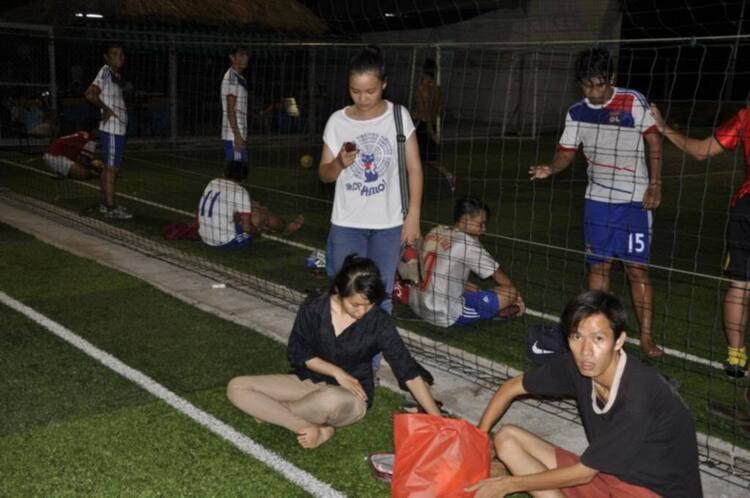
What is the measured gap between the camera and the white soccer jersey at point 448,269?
222 inches

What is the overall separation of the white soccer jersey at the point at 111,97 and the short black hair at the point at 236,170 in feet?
6.70

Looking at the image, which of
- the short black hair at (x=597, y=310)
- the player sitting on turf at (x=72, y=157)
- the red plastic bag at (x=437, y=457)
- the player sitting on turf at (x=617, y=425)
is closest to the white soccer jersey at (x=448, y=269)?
the red plastic bag at (x=437, y=457)

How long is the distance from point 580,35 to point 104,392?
2112cm

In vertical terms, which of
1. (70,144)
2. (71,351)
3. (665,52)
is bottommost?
(71,351)

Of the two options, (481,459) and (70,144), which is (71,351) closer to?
(481,459)

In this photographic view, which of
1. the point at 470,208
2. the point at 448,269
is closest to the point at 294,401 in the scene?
the point at 448,269

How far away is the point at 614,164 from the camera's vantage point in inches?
197

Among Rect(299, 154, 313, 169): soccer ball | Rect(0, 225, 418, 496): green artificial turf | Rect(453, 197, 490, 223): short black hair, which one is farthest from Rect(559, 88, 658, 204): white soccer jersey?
Rect(299, 154, 313, 169): soccer ball

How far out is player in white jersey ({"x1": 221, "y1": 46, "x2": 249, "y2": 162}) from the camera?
8.32 metres

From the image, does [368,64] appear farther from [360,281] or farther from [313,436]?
[313,436]

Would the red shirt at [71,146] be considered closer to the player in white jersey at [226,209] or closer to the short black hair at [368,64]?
the player in white jersey at [226,209]

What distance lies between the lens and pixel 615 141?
195 inches

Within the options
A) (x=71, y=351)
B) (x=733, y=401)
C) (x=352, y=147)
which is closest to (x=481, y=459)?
(x=352, y=147)

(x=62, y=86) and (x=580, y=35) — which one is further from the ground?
(x=580, y=35)
